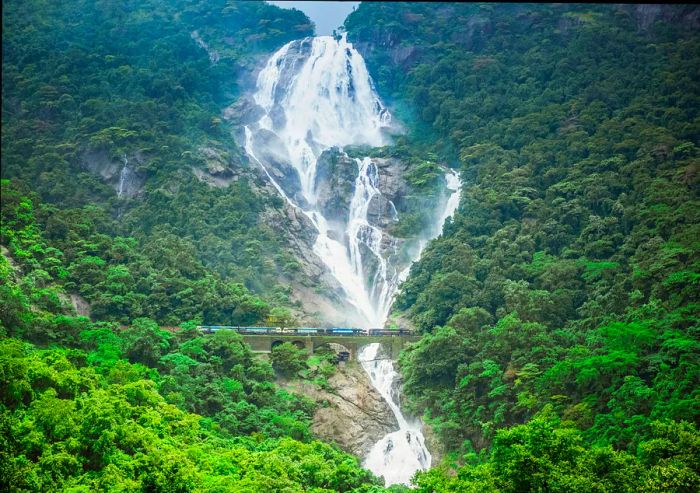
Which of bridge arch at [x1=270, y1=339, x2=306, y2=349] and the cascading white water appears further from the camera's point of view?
bridge arch at [x1=270, y1=339, x2=306, y2=349]

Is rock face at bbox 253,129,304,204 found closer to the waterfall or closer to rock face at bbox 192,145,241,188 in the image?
rock face at bbox 192,145,241,188

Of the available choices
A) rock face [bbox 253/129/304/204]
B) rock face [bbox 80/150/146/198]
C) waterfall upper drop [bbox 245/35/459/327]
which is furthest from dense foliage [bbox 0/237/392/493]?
rock face [bbox 253/129/304/204]

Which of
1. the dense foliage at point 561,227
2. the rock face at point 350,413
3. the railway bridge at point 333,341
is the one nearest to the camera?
the dense foliage at point 561,227

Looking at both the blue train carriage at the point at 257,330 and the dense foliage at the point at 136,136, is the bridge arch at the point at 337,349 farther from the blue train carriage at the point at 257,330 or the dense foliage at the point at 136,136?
the dense foliage at the point at 136,136

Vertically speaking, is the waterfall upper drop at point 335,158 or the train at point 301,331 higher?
the waterfall upper drop at point 335,158

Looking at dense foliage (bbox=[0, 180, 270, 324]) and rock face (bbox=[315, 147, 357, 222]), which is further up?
rock face (bbox=[315, 147, 357, 222])

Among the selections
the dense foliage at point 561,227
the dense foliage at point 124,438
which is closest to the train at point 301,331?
the dense foliage at point 561,227

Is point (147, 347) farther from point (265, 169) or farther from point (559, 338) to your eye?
point (265, 169)
